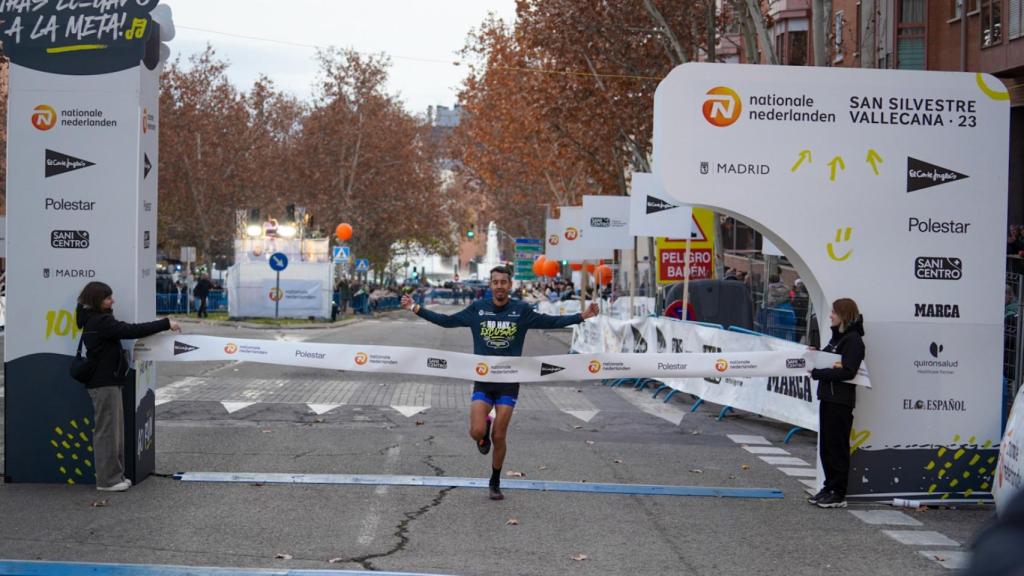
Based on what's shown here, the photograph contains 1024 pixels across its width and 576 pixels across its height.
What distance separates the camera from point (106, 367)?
9742 millimetres

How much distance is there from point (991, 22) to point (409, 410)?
1693cm

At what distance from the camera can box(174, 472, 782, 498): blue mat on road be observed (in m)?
10.4

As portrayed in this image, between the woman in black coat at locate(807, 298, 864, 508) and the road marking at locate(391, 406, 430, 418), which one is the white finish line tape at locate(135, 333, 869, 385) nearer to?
the woman in black coat at locate(807, 298, 864, 508)

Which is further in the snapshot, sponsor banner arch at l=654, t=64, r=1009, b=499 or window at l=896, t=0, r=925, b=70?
window at l=896, t=0, r=925, b=70

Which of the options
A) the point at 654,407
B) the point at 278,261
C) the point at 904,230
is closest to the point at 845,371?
the point at 904,230

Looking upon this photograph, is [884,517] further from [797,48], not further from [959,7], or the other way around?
[797,48]

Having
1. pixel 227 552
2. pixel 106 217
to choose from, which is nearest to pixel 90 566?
pixel 227 552

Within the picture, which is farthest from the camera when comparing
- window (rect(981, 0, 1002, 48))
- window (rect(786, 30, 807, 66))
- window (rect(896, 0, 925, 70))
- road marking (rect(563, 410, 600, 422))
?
window (rect(786, 30, 807, 66))

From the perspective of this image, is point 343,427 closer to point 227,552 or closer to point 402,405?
point 402,405

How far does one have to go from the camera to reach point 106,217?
32.9 feet

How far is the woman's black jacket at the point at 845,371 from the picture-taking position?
33.1 ft

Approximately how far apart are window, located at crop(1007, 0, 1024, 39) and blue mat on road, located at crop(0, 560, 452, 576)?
70.5ft

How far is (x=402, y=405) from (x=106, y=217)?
7.33 m

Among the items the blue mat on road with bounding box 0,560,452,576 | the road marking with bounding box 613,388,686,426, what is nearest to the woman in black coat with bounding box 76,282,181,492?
the blue mat on road with bounding box 0,560,452,576
